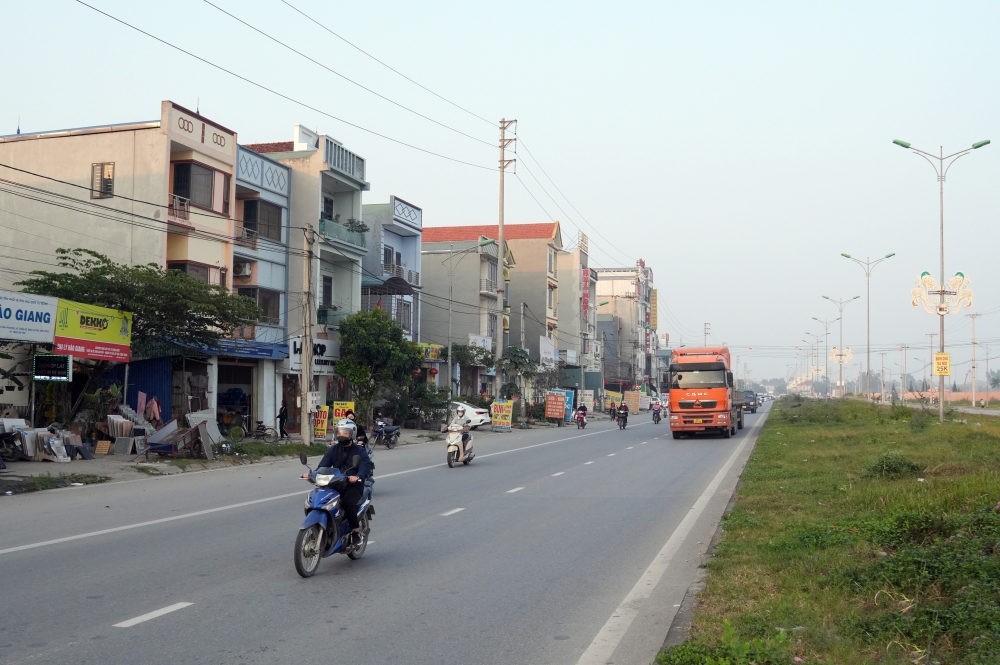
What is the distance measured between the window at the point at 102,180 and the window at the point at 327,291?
11.8 m

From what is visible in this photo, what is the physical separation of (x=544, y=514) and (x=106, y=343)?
14757mm

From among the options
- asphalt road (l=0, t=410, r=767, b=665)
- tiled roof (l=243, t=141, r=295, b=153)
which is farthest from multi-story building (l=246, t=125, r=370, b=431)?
asphalt road (l=0, t=410, r=767, b=665)

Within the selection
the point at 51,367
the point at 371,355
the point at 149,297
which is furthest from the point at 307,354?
the point at 371,355

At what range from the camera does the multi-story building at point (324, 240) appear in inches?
1464

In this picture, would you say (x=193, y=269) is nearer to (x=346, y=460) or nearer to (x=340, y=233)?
(x=340, y=233)

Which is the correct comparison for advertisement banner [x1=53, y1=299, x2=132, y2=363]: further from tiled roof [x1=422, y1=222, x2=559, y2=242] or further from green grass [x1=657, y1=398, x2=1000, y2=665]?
tiled roof [x1=422, y1=222, x2=559, y2=242]

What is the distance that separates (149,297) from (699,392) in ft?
68.9

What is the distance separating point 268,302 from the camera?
1416 inches

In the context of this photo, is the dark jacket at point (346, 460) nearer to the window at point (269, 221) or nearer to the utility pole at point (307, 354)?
the utility pole at point (307, 354)

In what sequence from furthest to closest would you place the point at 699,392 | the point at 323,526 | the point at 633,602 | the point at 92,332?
the point at 699,392
the point at 92,332
the point at 323,526
the point at 633,602

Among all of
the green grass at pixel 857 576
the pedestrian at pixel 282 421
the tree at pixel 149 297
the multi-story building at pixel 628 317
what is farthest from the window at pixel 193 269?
the multi-story building at pixel 628 317

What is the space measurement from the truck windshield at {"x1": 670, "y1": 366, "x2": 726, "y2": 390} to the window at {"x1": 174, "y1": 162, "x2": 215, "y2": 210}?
18988mm

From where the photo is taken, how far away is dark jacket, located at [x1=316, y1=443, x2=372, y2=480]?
9594 mm

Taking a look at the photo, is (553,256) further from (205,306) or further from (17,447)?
(17,447)
